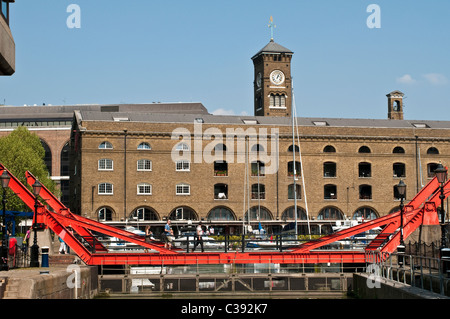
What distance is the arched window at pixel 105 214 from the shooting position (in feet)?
232

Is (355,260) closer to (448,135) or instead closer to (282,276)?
(282,276)

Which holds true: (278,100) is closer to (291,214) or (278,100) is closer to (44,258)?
(291,214)

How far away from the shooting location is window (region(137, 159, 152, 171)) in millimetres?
72125

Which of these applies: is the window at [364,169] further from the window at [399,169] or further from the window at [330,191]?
the window at [330,191]

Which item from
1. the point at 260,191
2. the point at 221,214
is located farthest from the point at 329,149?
the point at 221,214

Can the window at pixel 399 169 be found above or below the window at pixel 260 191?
above

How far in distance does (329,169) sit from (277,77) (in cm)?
2543

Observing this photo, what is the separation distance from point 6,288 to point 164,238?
52.1ft

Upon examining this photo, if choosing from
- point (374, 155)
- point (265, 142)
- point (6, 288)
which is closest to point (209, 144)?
point (265, 142)

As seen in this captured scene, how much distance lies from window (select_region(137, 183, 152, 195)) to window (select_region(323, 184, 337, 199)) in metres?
18.0

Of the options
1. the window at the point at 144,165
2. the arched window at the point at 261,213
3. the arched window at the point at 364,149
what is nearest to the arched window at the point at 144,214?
the window at the point at 144,165

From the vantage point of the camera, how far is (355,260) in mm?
31828

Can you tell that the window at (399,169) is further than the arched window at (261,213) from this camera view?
Yes

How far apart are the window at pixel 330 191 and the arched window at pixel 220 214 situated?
9.99 meters
